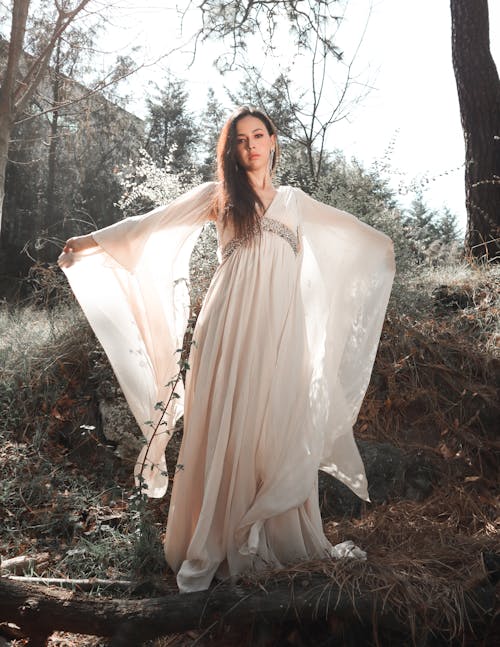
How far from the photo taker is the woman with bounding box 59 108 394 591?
252cm

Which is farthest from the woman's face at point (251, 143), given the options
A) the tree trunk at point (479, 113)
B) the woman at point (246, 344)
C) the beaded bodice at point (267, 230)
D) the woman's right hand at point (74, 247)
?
the tree trunk at point (479, 113)

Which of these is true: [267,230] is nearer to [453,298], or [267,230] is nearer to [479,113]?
[453,298]

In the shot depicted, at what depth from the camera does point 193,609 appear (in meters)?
2.16

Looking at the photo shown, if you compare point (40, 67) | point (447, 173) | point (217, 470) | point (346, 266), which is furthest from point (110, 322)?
point (447, 173)

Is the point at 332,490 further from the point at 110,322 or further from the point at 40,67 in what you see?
the point at 40,67

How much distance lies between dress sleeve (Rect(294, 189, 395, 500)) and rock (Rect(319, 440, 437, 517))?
26.3 inches

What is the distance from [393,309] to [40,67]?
2892mm

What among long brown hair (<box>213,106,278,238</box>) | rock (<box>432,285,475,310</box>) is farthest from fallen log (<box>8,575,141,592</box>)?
rock (<box>432,285,475,310</box>)

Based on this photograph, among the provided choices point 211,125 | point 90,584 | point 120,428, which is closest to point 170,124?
point 211,125

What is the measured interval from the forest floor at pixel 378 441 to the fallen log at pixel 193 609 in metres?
0.05

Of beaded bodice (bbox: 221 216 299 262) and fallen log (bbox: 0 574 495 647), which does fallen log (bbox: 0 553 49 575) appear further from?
beaded bodice (bbox: 221 216 299 262)

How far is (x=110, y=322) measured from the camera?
2955mm

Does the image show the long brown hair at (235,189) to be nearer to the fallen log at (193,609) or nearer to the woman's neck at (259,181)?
the woman's neck at (259,181)

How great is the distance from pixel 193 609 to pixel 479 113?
4.78 m
